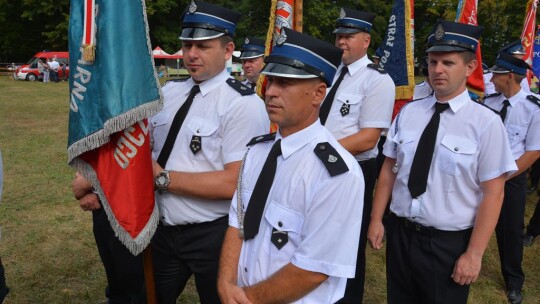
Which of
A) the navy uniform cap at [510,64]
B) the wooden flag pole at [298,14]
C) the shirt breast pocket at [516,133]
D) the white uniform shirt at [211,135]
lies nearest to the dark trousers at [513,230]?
the shirt breast pocket at [516,133]

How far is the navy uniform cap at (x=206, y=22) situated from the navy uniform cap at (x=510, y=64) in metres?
3.06

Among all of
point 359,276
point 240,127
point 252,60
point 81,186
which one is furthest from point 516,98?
point 81,186

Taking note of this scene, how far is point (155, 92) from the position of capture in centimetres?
264

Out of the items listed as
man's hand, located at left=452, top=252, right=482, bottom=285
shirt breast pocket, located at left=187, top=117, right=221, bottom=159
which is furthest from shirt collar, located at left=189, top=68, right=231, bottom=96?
man's hand, located at left=452, top=252, right=482, bottom=285

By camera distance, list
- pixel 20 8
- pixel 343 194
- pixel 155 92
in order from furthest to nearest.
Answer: pixel 20 8
pixel 155 92
pixel 343 194

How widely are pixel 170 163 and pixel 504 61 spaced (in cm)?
357

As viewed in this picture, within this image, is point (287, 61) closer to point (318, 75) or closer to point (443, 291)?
point (318, 75)

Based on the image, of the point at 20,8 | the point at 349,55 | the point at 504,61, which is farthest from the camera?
the point at 20,8

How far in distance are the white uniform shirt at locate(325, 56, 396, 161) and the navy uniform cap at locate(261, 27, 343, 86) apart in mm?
1741

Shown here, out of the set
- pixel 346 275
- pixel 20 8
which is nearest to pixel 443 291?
pixel 346 275

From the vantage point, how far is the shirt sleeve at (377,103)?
12.6ft

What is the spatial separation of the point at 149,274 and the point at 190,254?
28cm

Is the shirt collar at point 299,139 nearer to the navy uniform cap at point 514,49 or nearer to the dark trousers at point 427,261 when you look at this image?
the dark trousers at point 427,261

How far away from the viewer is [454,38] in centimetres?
284
